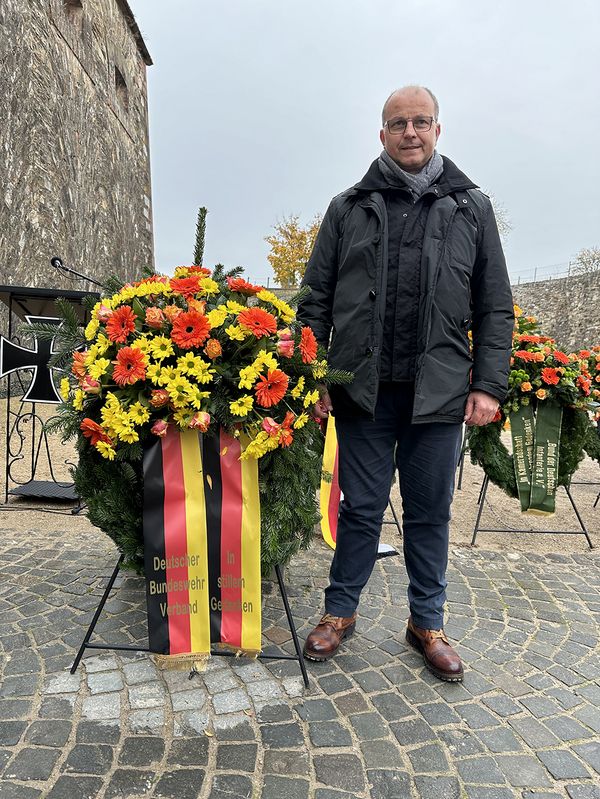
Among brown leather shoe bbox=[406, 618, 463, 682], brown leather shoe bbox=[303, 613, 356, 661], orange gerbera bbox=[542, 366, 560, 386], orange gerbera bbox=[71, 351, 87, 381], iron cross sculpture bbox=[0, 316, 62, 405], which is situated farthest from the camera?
iron cross sculpture bbox=[0, 316, 62, 405]

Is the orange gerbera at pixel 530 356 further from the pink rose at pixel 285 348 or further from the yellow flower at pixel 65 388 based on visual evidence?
the yellow flower at pixel 65 388

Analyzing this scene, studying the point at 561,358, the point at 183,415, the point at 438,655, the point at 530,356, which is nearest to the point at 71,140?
the point at 530,356

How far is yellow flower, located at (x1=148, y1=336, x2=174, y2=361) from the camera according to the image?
191 centimetres

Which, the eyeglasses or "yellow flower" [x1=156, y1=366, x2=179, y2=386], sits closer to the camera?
"yellow flower" [x1=156, y1=366, x2=179, y2=386]

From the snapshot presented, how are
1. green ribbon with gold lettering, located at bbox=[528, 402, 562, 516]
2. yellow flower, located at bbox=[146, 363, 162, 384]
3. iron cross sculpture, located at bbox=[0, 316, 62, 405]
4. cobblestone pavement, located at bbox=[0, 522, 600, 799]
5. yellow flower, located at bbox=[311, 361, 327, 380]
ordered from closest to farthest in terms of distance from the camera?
cobblestone pavement, located at bbox=[0, 522, 600, 799] → yellow flower, located at bbox=[146, 363, 162, 384] → yellow flower, located at bbox=[311, 361, 327, 380] → green ribbon with gold lettering, located at bbox=[528, 402, 562, 516] → iron cross sculpture, located at bbox=[0, 316, 62, 405]

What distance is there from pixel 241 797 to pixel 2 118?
37.1 feet

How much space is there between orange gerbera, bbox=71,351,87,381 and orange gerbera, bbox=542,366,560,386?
128 inches

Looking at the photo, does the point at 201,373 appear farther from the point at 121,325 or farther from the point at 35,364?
the point at 35,364

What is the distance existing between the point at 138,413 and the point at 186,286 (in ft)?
1.75

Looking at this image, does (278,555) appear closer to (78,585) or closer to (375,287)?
(375,287)

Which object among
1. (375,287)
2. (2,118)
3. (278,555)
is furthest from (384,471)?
(2,118)

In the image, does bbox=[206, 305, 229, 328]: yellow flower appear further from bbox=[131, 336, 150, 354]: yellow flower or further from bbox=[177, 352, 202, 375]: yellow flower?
bbox=[131, 336, 150, 354]: yellow flower

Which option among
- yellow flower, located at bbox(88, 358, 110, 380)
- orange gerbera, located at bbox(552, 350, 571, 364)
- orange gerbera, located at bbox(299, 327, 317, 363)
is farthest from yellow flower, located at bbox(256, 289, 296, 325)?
orange gerbera, located at bbox(552, 350, 571, 364)

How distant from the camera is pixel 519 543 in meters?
4.30
